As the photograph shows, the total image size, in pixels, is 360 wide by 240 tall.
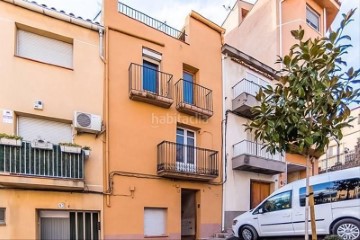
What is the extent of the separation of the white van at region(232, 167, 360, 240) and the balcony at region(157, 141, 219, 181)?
226cm

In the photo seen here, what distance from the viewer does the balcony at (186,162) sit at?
12.0 m

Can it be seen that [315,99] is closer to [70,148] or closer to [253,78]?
[70,148]

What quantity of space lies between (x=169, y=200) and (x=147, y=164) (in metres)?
1.54

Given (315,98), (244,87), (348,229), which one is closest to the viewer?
(315,98)

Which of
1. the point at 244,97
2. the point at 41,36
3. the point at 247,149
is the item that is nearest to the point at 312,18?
the point at 244,97

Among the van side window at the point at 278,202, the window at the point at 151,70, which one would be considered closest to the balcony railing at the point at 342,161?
the van side window at the point at 278,202

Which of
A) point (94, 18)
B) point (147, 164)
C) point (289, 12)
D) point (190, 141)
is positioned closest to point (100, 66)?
point (94, 18)

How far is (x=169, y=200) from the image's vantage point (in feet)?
40.1

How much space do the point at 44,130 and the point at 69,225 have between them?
112 inches

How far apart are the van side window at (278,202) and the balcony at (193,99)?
4.23 m

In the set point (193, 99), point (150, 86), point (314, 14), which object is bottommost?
point (193, 99)

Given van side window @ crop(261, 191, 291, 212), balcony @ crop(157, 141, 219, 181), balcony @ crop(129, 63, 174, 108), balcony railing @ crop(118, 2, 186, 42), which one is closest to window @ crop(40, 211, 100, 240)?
balcony @ crop(157, 141, 219, 181)

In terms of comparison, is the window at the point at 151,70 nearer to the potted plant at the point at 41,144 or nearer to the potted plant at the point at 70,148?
the potted plant at the point at 70,148

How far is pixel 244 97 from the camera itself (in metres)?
14.6
